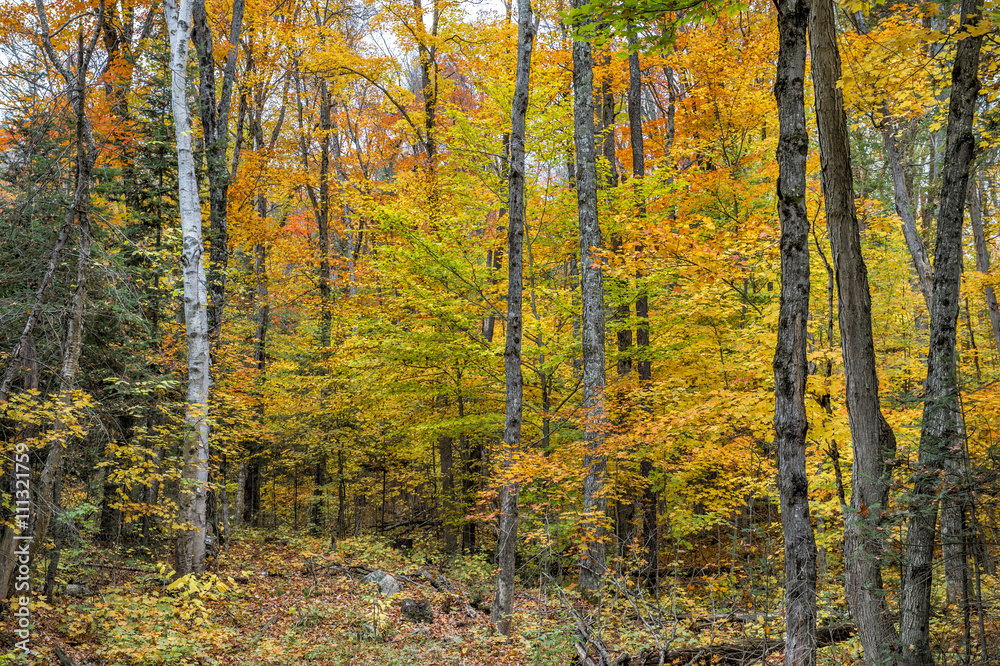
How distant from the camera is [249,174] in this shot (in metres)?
17.1

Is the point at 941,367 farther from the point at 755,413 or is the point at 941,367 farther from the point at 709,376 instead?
the point at 709,376

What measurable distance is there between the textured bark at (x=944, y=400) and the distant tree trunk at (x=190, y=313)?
8381 millimetres

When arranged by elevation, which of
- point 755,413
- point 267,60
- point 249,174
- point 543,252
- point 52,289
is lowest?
point 755,413

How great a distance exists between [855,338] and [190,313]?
8.46 metres

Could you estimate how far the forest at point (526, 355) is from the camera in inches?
178

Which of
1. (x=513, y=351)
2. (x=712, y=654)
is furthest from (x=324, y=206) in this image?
(x=712, y=654)

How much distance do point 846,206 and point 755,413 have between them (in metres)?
3.76

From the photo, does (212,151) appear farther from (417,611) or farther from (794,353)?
(794,353)

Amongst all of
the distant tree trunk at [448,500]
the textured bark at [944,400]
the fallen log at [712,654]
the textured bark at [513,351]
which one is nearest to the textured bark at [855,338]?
the textured bark at [944,400]

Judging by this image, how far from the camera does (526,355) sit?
11469 millimetres

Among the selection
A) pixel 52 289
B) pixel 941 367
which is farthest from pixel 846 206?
pixel 52 289

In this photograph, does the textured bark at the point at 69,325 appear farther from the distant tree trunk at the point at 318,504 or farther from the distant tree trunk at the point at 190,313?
the distant tree trunk at the point at 318,504

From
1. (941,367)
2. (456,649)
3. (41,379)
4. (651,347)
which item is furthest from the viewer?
(651,347)

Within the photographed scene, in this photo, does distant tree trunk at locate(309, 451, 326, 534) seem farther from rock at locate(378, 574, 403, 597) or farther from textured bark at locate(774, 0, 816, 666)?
textured bark at locate(774, 0, 816, 666)
